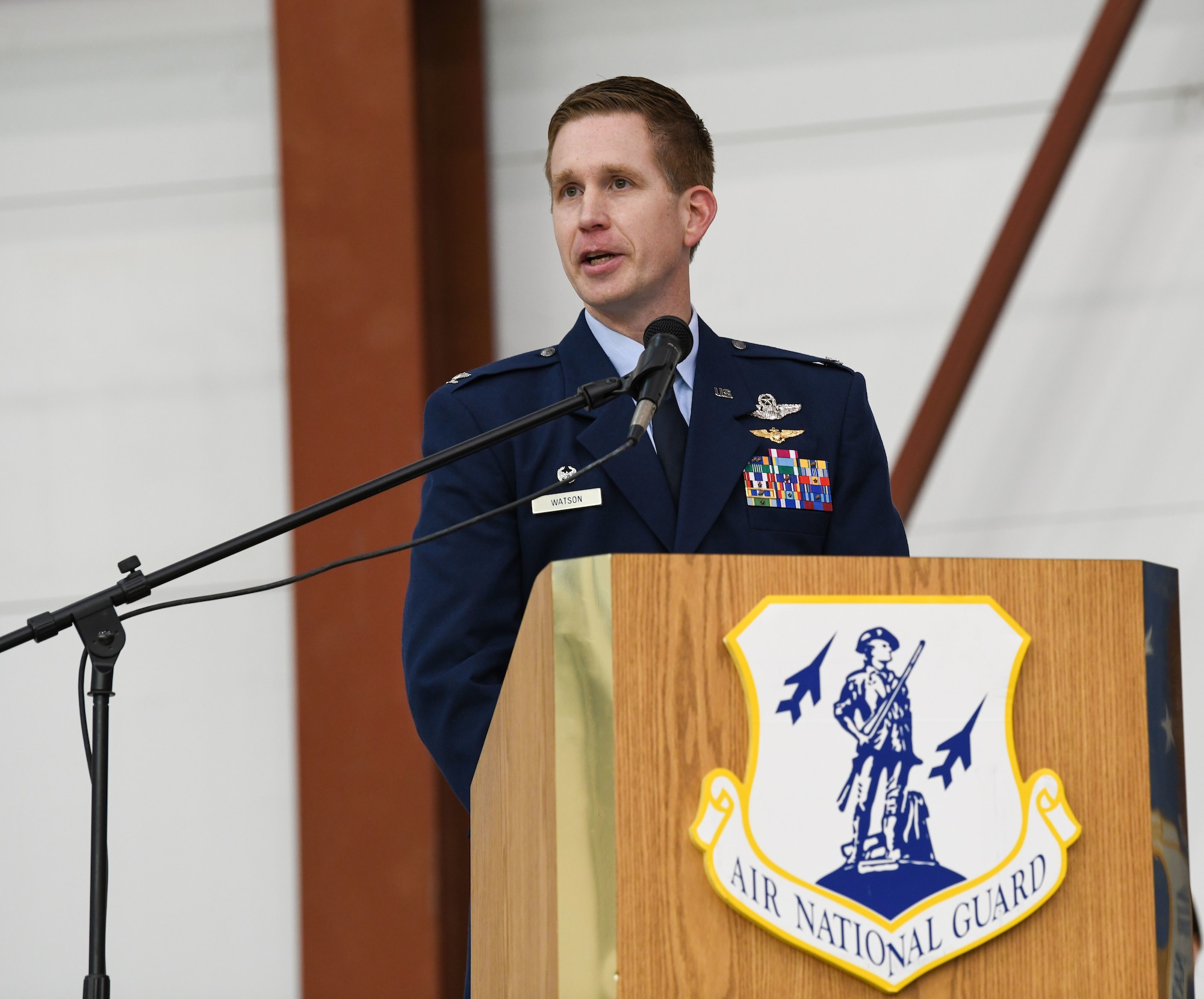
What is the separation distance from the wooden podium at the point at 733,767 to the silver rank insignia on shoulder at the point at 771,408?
63 centimetres

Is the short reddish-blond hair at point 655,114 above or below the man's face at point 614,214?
above

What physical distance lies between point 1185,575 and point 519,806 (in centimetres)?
249

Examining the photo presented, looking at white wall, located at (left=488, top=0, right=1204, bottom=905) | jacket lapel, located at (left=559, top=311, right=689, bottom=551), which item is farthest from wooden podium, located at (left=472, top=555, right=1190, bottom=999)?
white wall, located at (left=488, top=0, right=1204, bottom=905)

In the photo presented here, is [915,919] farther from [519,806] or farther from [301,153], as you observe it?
[301,153]

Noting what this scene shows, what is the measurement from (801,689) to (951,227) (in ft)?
8.47

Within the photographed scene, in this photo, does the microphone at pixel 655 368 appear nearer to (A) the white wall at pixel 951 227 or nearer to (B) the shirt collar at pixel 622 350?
(B) the shirt collar at pixel 622 350

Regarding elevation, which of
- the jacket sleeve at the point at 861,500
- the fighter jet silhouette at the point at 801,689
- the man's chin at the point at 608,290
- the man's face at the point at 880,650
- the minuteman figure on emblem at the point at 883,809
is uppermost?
the man's chin at the point at 608,290

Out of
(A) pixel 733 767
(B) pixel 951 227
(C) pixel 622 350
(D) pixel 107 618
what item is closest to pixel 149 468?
(B) pixel 951 227

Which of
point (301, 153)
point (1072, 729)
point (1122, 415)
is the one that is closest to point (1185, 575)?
point (1122, 415)

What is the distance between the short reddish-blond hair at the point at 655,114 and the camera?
1.61 metres

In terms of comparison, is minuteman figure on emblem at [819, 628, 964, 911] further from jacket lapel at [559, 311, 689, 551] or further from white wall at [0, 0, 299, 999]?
white wall at [0, 0, 299, 999]

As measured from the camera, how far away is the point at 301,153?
3.18 metres

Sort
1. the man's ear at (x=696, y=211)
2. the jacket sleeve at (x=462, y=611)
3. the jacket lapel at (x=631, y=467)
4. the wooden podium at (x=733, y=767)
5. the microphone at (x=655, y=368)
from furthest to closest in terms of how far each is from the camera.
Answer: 1. the man's ear at (x=696, y=211)
2. the jacket lapel at (x=631, y=467)
3. the jacket sleeve at (x=462, y=611)
4. the microphone at (x=655, y=368)
5. the wooden podium at (x=733, y=767)

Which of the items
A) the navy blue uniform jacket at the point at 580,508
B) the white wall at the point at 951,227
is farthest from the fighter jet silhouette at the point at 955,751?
the white wall at the point at 951,227
